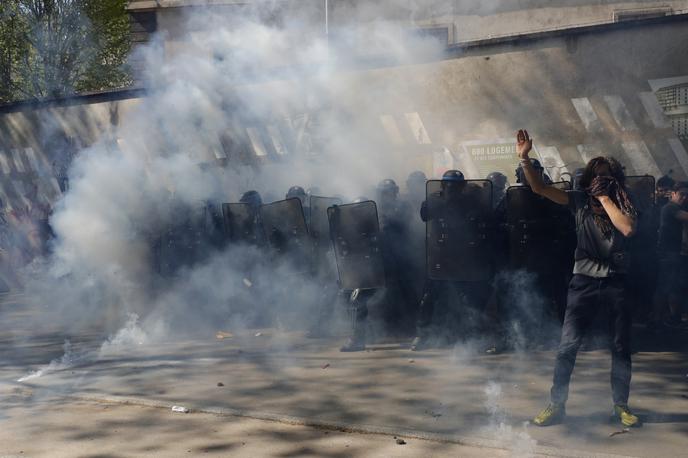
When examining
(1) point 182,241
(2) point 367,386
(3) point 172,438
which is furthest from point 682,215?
(1) point 182,241

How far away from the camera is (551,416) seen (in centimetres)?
478

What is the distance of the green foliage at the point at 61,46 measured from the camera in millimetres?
17797

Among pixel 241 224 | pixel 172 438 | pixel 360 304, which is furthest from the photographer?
pixel 241 224

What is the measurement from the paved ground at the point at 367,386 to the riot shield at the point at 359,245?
70cm

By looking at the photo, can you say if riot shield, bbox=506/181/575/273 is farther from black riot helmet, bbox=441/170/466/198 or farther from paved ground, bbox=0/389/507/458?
paved ground, bbox=0/389/507/458

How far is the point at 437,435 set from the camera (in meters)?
4.68

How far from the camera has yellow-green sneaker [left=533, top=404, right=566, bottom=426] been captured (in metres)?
4.77

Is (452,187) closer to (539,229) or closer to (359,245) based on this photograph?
(539,229)

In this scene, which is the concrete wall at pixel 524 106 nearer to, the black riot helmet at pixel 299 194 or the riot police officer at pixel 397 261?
the black riot helmet at pixel 299 194

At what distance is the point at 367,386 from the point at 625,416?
1997 mm

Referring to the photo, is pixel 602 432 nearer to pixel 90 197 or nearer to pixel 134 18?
pixel 90 197

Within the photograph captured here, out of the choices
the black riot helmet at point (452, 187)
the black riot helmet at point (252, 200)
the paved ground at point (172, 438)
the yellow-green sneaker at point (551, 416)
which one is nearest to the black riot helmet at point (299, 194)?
the black riot helmet at point (252, 200)

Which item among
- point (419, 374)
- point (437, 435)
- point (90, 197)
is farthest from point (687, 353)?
point (90, 197)

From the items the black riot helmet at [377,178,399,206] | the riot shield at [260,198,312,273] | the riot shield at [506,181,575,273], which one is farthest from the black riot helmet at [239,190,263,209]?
the riot shield at [506,181,575,273]
